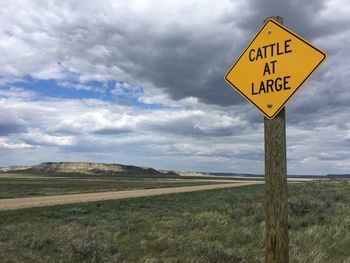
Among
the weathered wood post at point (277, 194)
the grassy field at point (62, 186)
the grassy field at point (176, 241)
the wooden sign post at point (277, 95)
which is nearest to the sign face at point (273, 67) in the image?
the wooden sign post at point (277, 95)

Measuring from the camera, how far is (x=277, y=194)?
440 centimetres

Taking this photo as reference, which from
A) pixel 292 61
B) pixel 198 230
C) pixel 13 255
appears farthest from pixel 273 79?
pixel 198 230

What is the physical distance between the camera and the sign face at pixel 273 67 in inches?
167

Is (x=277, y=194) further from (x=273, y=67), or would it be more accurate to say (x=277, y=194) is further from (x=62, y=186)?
(x=62, y=186)

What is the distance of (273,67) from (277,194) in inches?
54.3

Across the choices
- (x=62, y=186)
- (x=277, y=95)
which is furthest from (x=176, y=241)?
(x=62, y=186)

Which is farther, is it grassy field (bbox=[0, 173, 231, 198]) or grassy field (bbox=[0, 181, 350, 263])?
grassy field (bbox=[0, 173, 231, 198])

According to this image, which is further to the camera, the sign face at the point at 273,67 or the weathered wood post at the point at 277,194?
the weathered wood post at the point at 277,194

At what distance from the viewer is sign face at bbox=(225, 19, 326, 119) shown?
4242mm

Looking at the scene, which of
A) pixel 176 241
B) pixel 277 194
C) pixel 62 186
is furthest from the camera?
pixel 62 186

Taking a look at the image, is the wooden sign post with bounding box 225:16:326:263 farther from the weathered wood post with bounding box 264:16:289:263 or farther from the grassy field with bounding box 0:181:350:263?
the grassy field with bounding box 0:181:350:263

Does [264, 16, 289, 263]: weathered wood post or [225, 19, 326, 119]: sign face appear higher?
[225, 19, 326, 119]: sign face

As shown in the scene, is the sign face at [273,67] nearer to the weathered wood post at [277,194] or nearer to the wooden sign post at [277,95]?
Answer: the wooden sign post at [277,95]

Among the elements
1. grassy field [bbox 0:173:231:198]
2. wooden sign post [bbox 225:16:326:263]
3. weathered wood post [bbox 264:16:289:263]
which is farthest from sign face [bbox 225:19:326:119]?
grassy field [bbox 0:173:231:198]
